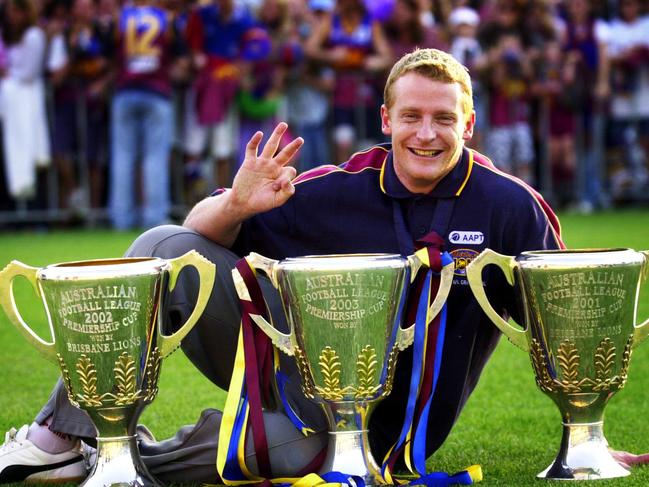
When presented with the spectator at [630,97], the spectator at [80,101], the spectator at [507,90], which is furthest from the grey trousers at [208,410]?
the spectator at [630,97]

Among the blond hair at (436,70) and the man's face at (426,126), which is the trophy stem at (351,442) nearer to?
the man's face at (426,126)

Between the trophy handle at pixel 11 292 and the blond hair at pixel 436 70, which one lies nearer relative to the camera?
the trophy handle at pixel 11 292

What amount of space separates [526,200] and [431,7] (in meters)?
9.04

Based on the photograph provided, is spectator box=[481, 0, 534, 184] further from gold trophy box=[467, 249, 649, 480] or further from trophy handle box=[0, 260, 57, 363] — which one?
trophy handle box=[0, 260, 57, 363]

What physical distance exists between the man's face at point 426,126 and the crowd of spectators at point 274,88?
23.6ft

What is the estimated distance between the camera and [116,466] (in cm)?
331

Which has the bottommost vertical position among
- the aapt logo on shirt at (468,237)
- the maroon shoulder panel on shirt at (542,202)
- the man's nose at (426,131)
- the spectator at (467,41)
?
the aapt logo on shirt at (468,237)

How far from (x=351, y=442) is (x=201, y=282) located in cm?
57

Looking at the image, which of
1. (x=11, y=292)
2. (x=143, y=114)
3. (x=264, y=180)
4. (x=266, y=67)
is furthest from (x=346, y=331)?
(x=266, y=67)

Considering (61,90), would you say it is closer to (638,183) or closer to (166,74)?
(166,74)

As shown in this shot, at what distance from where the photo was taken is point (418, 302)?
340 centimetres

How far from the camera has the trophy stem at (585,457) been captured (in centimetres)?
338

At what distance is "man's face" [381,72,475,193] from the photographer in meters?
3.54

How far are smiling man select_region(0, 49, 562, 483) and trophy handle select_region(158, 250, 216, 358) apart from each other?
166 millimetres
